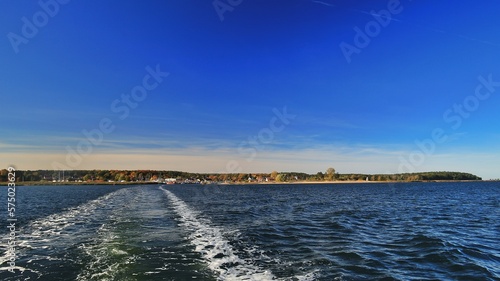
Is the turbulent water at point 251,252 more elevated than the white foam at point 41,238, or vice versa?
the turbulent water at point 251,252

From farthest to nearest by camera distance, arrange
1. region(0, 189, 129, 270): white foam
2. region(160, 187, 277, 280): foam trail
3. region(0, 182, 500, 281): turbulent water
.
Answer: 1. region(0, 189, 129, 270): white foam
2. region(0, 182, 500, 281): turbulent water
3. region(160, 187, 277, 280): foam trail

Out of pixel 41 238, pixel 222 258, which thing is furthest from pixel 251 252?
pixel 41 238

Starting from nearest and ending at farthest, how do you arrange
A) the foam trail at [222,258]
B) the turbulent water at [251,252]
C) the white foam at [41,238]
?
the foam trail at [222,258], the turbulent water at [251,252], the white foam at [41,238]

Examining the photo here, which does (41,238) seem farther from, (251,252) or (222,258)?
(251,252)

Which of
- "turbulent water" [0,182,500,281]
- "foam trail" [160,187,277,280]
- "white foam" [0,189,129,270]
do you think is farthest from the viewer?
"white foam" [0,189,129,270]

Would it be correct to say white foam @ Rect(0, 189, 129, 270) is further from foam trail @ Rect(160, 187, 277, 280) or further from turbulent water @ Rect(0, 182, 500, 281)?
foam trail @ Rect(160, 187, 277, 280)

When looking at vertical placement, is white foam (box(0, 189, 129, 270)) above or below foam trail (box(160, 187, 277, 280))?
below

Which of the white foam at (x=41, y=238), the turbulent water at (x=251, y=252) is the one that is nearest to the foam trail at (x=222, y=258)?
the turbulent water at (x=251, y=252)

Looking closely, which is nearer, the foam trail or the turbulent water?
the foam trail

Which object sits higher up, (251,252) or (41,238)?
(251,252)

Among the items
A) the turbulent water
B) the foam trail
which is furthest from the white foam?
the foam trail

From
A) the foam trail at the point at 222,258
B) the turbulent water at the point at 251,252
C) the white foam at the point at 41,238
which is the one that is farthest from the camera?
the white foam at the point at 41,238

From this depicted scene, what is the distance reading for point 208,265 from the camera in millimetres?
14992

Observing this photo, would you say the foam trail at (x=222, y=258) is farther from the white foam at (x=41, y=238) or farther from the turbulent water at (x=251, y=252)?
the white foam at (x=41, y=238)
